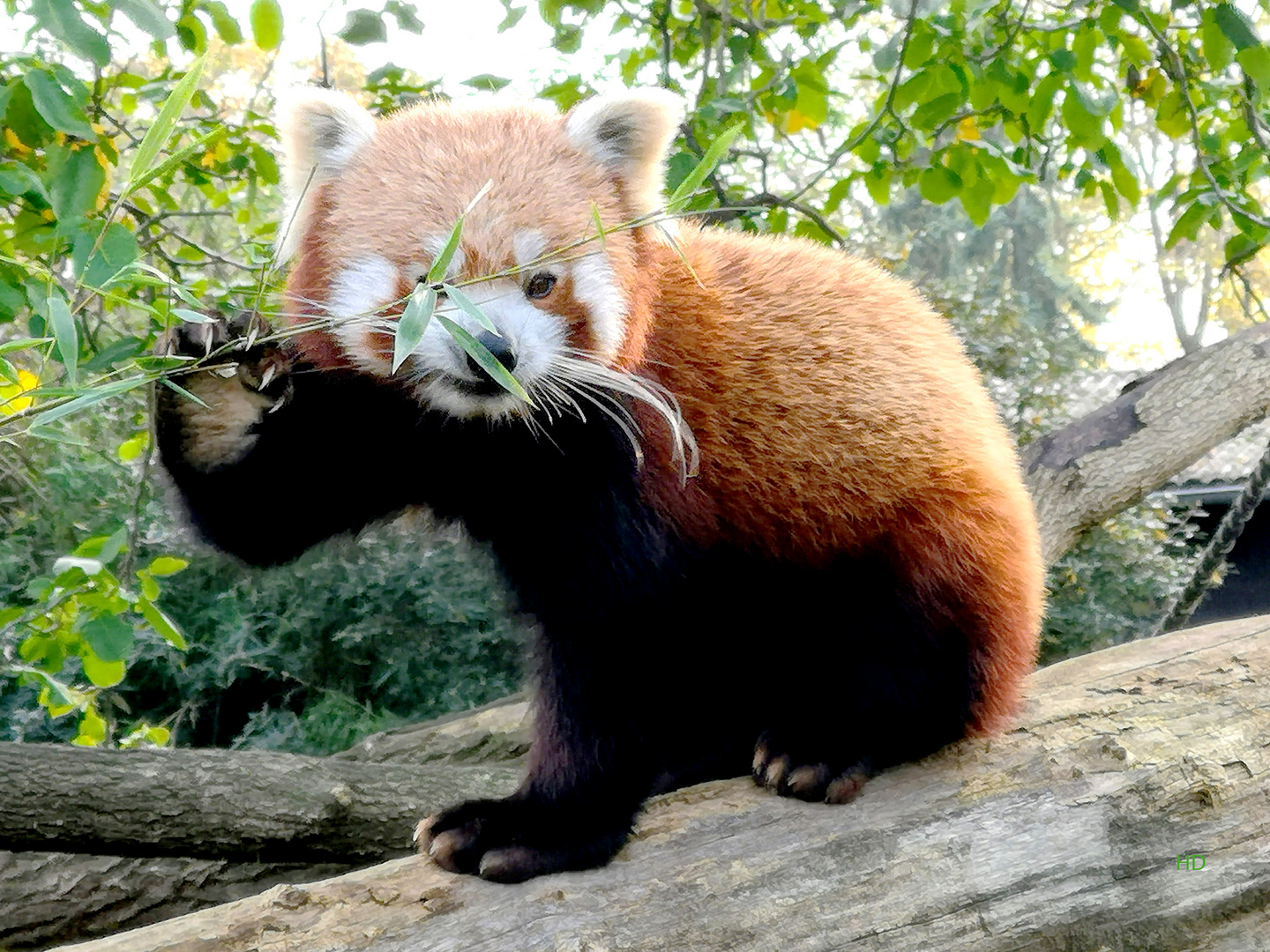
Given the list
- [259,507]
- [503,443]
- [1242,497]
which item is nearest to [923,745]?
[503,443]

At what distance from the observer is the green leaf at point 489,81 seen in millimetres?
2867

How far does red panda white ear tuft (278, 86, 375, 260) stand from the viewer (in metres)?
1.88

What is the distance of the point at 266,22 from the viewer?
2.49 m

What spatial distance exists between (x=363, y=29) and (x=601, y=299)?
1478 millimetres

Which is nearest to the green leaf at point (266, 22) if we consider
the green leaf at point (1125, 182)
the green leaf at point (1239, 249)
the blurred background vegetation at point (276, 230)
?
the blurred background vegetation at point (276, 230)

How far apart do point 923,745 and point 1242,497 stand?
2036 millimetres

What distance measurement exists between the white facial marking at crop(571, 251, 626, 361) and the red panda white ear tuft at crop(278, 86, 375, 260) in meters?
0.47

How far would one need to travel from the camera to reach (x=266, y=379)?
1.83m

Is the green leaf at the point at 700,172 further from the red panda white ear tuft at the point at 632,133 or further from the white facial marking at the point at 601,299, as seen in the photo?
the red panda white ear tuft at the point at 632,133

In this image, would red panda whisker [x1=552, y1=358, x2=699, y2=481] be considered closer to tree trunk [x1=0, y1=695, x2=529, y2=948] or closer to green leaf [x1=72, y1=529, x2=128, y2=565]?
green leaf [x1=72, y1=529, x2=128, y2=565]

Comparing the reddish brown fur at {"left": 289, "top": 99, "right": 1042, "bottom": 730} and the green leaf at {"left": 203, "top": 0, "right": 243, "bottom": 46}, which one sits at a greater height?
the green leaf at {"left": 203, "top": 0, "right": 243, "bottom": 46}

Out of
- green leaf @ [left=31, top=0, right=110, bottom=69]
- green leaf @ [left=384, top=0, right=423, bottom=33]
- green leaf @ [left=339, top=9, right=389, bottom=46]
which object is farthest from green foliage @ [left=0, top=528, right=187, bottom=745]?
green leaf @ [left=384, top=0, right=423, bottom=33]

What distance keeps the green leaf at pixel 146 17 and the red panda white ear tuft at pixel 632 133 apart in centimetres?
67

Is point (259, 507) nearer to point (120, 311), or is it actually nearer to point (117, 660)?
point (117, 660)
